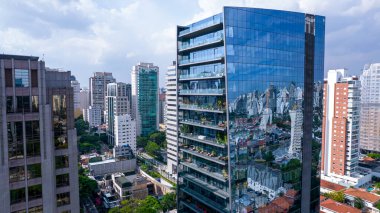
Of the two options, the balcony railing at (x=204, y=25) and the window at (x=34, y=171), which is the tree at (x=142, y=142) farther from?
the window at (x=34, y=171)

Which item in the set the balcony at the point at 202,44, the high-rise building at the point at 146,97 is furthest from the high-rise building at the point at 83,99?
the balcony at the point at 202,44

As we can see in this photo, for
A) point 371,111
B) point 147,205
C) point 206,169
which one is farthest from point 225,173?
point 371,111

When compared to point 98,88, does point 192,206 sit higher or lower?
lower

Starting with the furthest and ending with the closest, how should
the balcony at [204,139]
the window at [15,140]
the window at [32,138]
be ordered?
1. the balcony at [204,139]
2. the window at [32,138]
3. the window at [15,140]

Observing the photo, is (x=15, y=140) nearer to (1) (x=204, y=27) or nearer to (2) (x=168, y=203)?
(1) (x=204, y=27)

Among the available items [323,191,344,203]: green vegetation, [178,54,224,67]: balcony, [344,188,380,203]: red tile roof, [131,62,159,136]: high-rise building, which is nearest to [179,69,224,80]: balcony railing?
[178,54,224,67]: balcony
